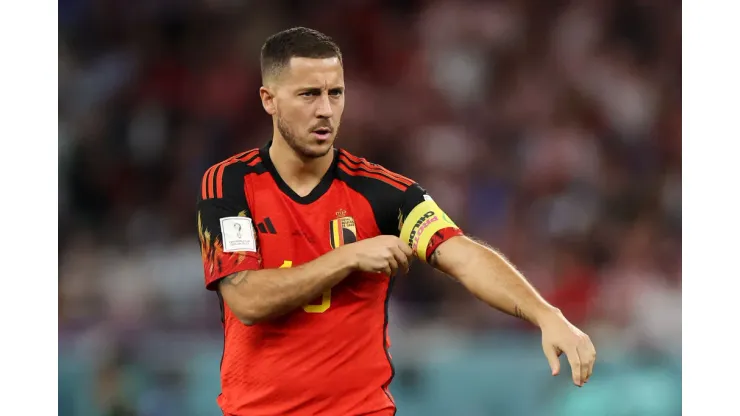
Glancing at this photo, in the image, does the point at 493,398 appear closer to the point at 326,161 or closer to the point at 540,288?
the point at 540,288

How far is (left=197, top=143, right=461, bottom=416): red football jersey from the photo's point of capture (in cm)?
318

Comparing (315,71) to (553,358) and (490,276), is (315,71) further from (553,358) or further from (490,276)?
(553,358)

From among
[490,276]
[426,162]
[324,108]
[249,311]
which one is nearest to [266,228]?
[249,311]

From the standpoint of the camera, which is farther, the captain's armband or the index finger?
the captain's armband

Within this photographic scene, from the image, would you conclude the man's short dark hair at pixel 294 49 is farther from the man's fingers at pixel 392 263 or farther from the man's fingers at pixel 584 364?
the man's fingers at pixel 584 364

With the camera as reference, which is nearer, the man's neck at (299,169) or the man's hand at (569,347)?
the man's hand at (569,347)

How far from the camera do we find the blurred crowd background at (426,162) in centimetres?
635

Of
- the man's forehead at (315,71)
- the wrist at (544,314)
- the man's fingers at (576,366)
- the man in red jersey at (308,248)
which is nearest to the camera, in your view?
the man's fingers at (576,366)

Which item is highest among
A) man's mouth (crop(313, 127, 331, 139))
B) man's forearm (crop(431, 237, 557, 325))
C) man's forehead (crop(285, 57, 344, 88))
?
man's forehead (crop(285, 57, 344, 88))

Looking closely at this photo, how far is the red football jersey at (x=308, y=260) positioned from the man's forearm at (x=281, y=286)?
8cm

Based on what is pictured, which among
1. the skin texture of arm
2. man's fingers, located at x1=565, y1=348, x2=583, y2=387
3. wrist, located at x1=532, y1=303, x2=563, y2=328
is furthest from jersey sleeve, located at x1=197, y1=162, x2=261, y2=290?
man's fingers, located at x1=565, y1=348, x2=583, y2=387

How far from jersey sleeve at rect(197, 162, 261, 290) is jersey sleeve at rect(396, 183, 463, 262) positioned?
1.89 feet

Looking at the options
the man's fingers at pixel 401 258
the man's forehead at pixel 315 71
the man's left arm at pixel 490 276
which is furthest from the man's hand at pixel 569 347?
the man's forehead at pixel 315 71

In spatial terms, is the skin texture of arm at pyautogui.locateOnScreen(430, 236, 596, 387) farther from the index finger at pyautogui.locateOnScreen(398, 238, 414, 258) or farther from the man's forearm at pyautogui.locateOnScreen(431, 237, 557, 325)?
the index finger at pyautogui.locateOnScreen(398, 238, 414, 258)
